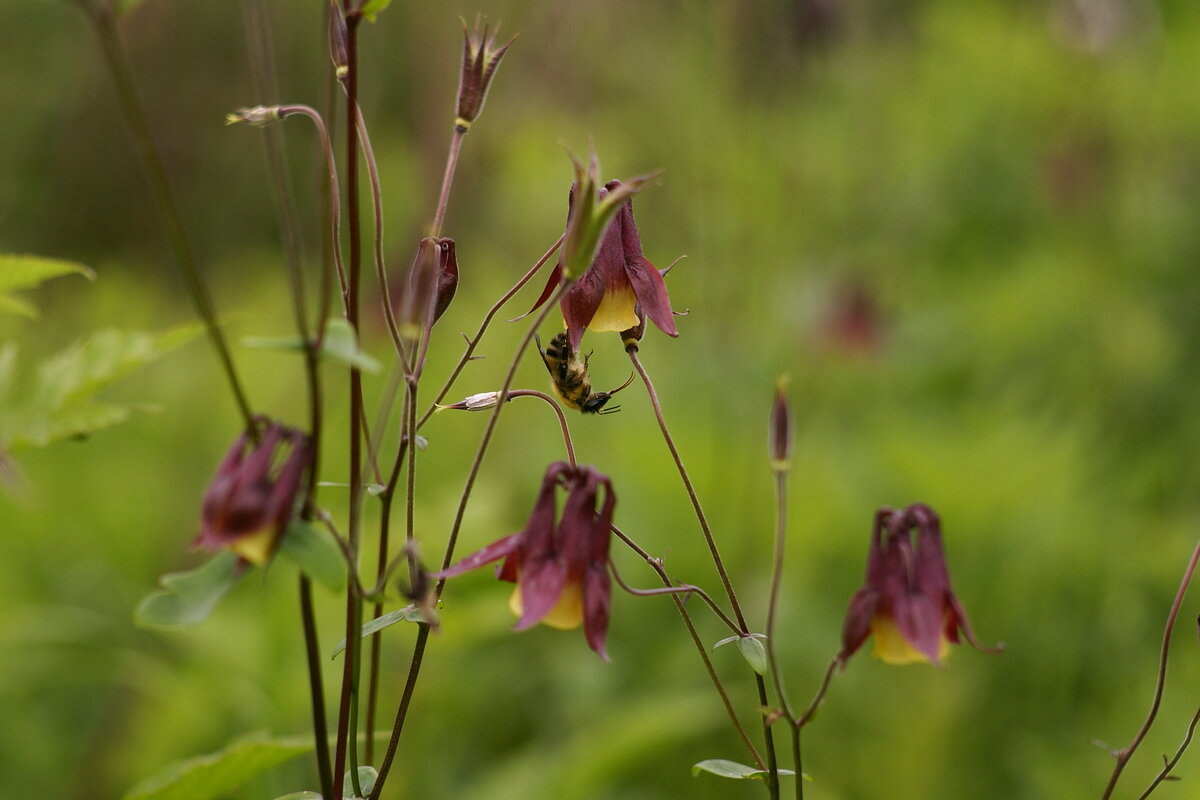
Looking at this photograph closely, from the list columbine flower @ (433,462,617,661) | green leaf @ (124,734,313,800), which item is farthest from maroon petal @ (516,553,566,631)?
green leaf @ (124,734,313,800)

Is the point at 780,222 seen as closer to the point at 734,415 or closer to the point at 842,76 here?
the point at 842,76

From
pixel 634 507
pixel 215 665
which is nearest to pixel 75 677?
pixel 215 665

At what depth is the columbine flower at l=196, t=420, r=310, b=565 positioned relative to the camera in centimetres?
58

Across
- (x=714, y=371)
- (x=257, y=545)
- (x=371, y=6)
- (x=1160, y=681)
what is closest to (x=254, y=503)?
(x=257, y=545)

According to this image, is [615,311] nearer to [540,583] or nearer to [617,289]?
[617,289]

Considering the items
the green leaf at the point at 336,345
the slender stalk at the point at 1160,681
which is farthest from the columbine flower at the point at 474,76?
the slender stalk at the point at 1160,681

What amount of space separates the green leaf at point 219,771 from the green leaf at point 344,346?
Answer: 36cm

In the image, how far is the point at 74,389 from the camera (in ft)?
2.95

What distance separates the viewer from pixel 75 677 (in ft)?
6.59

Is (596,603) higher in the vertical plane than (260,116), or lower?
lower

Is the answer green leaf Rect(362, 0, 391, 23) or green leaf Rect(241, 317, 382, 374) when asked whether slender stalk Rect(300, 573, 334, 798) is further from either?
green leaf Rect(362, 0, 391, 23)

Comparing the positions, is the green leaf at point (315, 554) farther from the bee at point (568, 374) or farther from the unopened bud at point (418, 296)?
the bee at point (568, 374)

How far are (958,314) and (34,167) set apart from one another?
2.93 metres

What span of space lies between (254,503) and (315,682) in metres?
0.11
